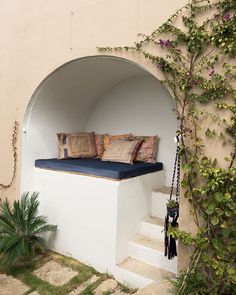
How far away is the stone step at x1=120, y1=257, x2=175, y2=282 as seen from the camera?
2.98 metres

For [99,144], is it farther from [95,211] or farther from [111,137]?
[95,211]

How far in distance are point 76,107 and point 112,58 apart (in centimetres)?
180

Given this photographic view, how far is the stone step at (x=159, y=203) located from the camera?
149 inches

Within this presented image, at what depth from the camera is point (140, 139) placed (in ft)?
14.2

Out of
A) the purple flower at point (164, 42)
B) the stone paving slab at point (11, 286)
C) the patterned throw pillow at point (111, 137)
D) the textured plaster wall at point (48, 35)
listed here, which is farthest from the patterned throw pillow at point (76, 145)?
the purple flower at point (164, 42)

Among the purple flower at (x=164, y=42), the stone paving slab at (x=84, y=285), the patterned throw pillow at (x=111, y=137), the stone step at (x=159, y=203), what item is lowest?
the stone paving slab at (x=84, y=285)

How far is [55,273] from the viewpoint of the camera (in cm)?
337

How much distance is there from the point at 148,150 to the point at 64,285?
222 cm

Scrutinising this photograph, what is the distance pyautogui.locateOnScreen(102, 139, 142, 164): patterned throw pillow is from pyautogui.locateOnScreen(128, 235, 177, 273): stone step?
44.3 inches

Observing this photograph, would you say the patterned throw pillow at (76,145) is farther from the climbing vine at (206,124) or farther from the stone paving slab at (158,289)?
the stone paving slab at (158,289)

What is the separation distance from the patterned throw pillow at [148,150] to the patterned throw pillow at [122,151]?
0.12 m

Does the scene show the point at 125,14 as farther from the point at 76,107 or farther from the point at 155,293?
the point at 155,293

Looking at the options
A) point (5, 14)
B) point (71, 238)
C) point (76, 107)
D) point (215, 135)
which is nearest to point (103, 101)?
point (76, 107)

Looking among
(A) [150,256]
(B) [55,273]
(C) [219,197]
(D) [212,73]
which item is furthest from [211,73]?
(B) [55,273]
